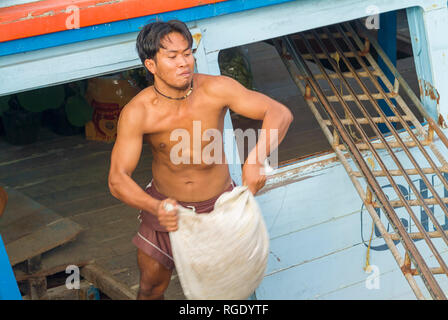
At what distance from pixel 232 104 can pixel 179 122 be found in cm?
26

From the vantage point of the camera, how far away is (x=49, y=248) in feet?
15.7

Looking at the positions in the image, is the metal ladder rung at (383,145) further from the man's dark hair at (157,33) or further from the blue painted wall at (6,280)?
the blue painted wall at (6,280)

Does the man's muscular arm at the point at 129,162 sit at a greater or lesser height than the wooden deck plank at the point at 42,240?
greater

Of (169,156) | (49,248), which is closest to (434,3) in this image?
(169,156)

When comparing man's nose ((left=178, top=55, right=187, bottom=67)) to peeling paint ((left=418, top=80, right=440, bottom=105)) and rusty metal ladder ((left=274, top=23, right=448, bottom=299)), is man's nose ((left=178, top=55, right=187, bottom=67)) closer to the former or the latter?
rusty metal ladder ((left=274, top=23, right=448, bottom=299))

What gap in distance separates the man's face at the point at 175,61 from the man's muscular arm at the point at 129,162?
0.71ft

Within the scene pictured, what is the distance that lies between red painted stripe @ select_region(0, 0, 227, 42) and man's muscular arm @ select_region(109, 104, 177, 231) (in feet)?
1.64

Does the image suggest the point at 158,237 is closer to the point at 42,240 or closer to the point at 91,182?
the point at 42,240

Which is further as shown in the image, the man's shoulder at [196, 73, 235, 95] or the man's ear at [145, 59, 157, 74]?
the man's shoulder at [196, 73, 235, 95]

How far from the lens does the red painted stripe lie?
9.87 feet

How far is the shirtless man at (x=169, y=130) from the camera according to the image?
282 cm

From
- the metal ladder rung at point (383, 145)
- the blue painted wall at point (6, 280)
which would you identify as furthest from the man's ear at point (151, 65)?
the metal ladder rung at point (383, 145)

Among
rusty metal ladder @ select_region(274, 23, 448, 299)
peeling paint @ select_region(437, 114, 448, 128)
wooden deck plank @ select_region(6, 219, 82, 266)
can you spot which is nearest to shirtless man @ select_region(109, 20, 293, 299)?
rusty metal ladder @ select_region(274, 23, 448, 299)

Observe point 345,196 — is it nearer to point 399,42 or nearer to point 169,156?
point 169,156
